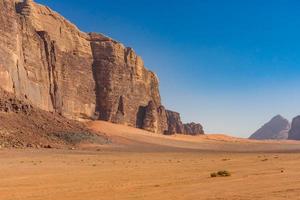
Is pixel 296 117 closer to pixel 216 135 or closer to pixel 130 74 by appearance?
pixel 216 135

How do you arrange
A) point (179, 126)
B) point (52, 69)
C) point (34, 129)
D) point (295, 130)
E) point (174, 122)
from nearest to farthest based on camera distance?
point (34, 129) < point (52, 69) < point (174, 122) < point (179, 126) < point (295, 130)

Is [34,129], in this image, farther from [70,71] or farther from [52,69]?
[70,71]

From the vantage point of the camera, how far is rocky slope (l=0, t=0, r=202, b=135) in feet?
202

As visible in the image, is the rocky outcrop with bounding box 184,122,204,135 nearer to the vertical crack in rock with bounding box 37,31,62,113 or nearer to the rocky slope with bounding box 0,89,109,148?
the vertical crack in rock with bounding box 37,31,62,113

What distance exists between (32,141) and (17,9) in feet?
106

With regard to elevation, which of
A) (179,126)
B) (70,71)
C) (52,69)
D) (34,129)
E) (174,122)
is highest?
(70,71)

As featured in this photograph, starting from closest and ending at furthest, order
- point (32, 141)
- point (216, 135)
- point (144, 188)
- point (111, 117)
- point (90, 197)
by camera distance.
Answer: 1. point (90, 197)
2. point (144, 188)
3. point (32, 141)
4. point (111, 117)
5. point (216, 135)

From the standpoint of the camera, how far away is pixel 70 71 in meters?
78.2

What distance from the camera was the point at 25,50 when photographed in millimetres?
65625

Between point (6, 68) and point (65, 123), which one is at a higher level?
point (6, 68)

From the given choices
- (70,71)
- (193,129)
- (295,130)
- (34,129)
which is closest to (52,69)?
(70,71)

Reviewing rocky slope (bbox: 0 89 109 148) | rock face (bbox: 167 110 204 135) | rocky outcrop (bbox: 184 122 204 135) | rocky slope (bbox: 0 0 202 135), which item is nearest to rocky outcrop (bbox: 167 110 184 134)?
rock face (bbox: 167 110 204 135)

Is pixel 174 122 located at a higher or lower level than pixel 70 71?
lower

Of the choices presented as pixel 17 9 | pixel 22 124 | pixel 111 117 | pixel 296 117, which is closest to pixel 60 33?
pixel 17 9
